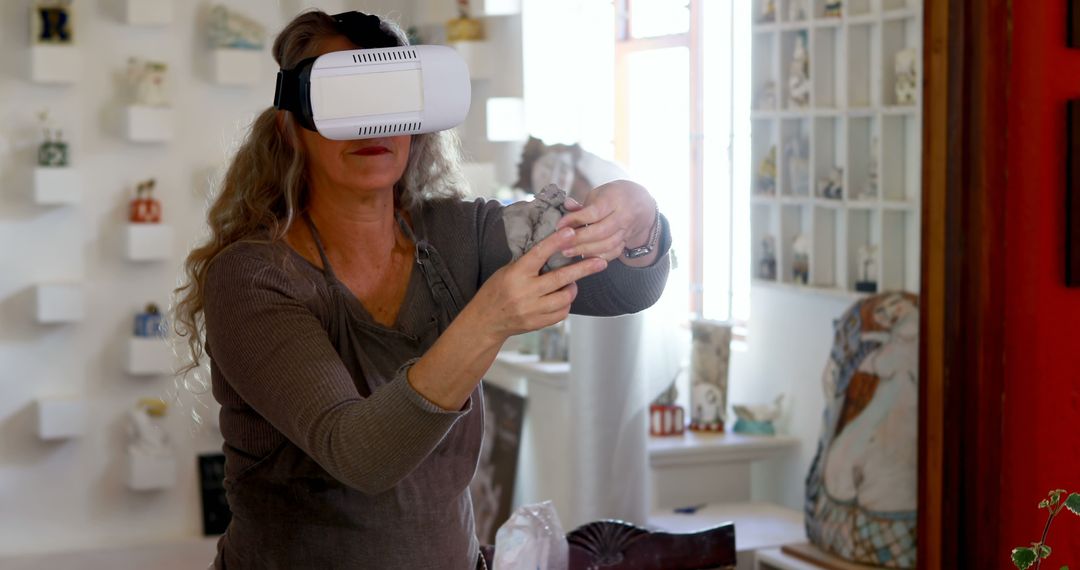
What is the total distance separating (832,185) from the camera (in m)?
2.79

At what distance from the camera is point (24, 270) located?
3457mm

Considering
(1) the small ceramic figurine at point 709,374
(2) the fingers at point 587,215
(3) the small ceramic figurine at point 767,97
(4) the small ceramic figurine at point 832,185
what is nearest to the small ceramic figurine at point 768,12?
(3) the small ceramic figurine at point 767,97

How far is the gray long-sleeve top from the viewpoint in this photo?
104 centimetres

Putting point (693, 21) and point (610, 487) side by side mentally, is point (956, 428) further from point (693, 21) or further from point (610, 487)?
point (693, 21)

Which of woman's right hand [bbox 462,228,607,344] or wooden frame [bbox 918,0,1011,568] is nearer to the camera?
woman's right hand [bbox 462,228,607,344]

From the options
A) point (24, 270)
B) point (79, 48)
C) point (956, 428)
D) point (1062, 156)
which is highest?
point (79, 48)

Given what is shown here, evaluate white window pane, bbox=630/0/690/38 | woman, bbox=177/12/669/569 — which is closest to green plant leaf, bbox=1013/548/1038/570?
woman, bbox=177/12/669/569

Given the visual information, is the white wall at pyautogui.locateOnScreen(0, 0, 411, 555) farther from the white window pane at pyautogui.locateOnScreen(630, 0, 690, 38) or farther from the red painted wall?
the red painted wall

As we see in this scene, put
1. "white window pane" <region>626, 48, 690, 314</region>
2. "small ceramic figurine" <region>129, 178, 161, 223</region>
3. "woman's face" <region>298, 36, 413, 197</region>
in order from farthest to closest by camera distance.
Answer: "small ceramic figurine" <region>129, 178, 161, 223</region>
"white window pane" <region>626, 48, 690, 314</region>
"woman's face" <region>298, 36, 413, 197</region>

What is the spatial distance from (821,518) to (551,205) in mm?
1639

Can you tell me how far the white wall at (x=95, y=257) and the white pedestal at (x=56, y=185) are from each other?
96 millimetres

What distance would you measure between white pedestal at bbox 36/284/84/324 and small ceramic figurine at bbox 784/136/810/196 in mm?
1918

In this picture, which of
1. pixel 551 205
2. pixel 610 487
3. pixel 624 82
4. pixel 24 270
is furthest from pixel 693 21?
pixel 551 205

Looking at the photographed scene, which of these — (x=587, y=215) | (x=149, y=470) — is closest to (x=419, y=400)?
(x=587, y=215)
